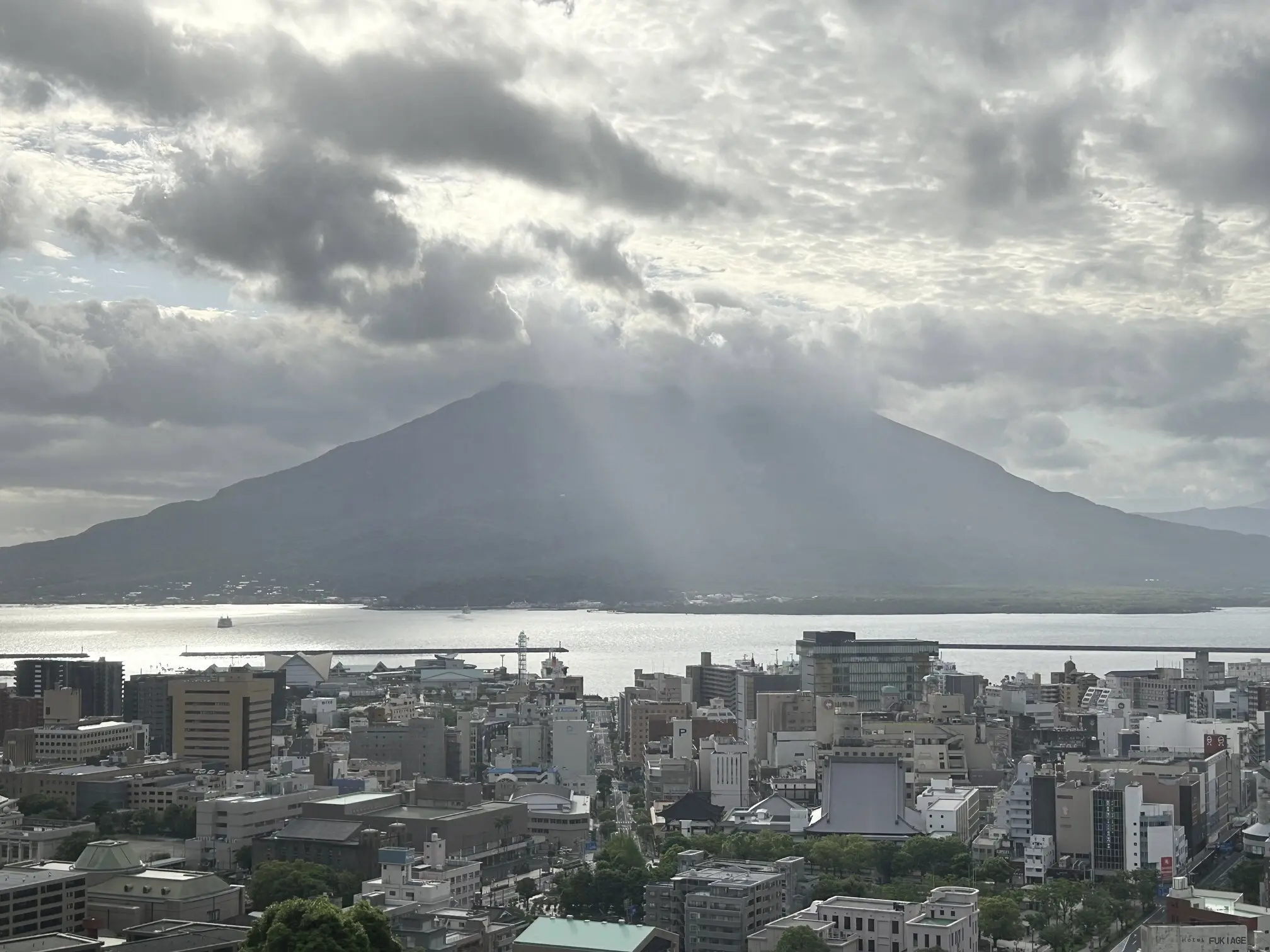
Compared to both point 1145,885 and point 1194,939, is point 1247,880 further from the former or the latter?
point 1194,939

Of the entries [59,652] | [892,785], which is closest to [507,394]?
[59,652]

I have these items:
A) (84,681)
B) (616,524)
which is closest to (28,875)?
(84,681)

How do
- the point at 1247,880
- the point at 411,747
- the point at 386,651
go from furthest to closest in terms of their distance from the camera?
the point at 386,651, the point at 411,747, the point at 1247,880

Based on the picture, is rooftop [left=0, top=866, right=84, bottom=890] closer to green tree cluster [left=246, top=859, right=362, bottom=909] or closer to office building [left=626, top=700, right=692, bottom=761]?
green tree cluster [left=246, top=859, right=362, bottom=909]

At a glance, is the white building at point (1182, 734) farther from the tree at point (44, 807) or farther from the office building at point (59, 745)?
the office building at point (59, 745)

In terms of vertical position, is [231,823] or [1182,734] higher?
[1182,734]

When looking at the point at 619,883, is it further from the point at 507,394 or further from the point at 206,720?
the point at 507,394
